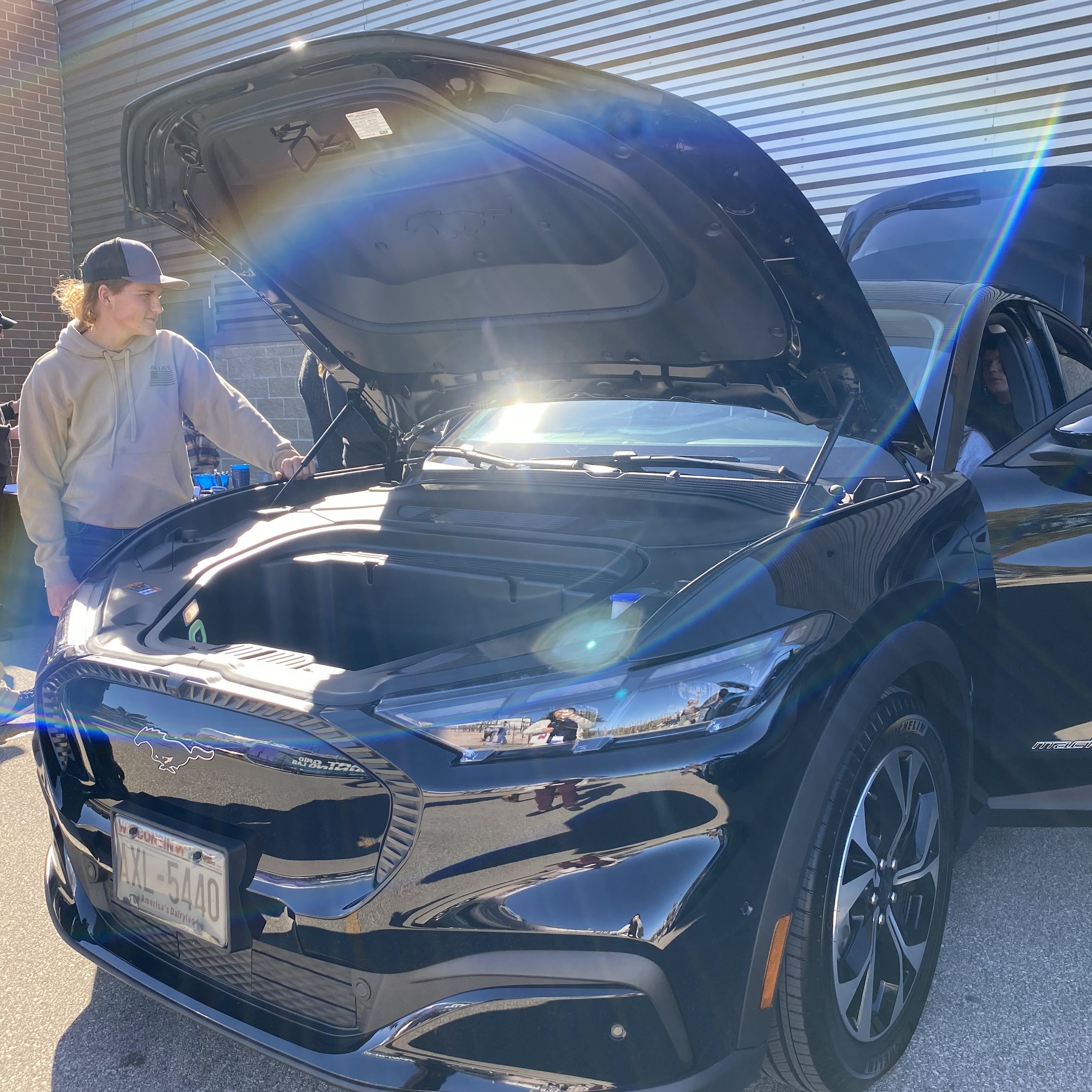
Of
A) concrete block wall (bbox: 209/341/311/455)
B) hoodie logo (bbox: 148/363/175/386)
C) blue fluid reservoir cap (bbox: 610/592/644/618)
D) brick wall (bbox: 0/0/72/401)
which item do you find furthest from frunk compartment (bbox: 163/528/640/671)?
brick wall (bbox: 0/0/72/401)

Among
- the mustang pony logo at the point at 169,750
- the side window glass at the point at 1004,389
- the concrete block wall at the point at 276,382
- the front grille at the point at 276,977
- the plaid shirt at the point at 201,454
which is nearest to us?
the front grille at the point at 276,977

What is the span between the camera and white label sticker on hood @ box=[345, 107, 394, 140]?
81.0 inches

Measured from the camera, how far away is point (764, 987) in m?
1.57

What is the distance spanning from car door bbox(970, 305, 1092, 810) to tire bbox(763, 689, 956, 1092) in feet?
1.09

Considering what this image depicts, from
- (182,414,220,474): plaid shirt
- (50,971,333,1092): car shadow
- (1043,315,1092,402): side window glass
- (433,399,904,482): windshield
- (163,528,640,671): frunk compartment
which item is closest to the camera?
(50,971,333,1092): car shadow

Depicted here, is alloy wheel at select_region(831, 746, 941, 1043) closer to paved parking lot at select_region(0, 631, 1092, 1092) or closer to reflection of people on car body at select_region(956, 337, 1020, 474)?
paved parking lot at select_region(0, 631, 1092, 1092)

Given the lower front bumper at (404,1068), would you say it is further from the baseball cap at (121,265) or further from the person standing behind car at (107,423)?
the baseball cap at (121,265)

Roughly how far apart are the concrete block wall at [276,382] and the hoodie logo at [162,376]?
554 cm

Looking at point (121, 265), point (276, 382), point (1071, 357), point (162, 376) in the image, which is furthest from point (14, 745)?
point (276, 382)

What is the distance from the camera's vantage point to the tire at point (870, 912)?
65.4 inches

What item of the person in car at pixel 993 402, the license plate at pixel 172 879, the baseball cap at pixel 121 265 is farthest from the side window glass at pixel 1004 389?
the baseball cap at pixel 121 265

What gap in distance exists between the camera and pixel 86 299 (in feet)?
11.0

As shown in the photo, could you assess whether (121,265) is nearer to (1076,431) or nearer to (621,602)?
(621,602)

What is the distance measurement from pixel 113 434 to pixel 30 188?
9718 millimetres
